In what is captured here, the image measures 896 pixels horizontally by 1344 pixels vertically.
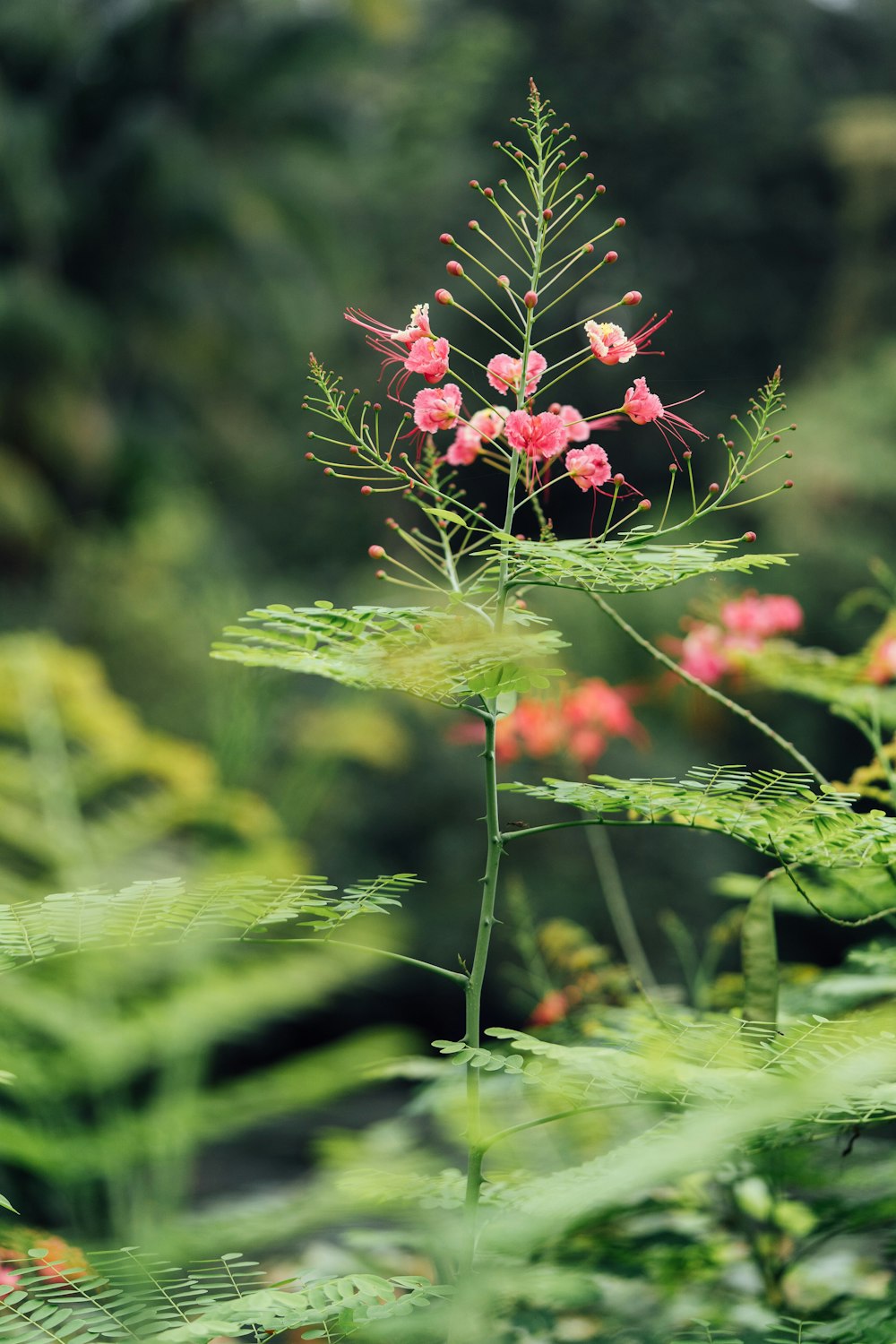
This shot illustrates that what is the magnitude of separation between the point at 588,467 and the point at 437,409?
102 mm

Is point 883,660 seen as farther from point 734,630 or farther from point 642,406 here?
point 642,406

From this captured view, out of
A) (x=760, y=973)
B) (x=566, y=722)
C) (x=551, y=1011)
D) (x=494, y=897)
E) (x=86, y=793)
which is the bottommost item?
(x=86, y=793)

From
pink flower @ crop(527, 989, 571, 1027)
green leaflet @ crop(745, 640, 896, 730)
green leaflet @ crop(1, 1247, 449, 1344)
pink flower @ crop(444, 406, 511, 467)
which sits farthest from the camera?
pink flower @ crop(527, 989, 571, 1027)

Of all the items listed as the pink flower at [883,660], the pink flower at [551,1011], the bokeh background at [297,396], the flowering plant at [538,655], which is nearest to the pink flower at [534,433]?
the flowering plant at [538,655]

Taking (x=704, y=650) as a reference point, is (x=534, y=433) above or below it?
above

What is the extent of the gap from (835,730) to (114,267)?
382 cm

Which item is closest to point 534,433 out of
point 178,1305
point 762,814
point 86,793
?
point 762,814

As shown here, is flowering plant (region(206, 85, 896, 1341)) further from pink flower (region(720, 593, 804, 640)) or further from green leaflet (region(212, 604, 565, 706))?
pink flower (region(720, 593, 804, 640))

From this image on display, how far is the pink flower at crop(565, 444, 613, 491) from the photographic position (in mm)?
730

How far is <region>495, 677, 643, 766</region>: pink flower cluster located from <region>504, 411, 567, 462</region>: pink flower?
825 millimetres

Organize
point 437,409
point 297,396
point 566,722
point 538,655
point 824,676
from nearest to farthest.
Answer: point 538,655 < point 437,409 < point 824,676 < point 566,722 < point 297,396

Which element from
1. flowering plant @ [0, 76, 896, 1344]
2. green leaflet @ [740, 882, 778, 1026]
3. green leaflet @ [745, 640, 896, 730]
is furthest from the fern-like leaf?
green leaflet @ [745, 640, 896, 730]

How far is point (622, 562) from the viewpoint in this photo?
0.66 metres

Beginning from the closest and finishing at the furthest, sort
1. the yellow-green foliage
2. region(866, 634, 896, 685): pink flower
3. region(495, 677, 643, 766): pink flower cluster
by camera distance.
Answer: region(866, 634, 896, 685): pink flower → region(495, 677, 643, 766): pink flower cluster → the yellow-green foliage
